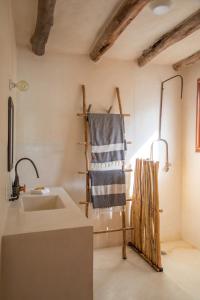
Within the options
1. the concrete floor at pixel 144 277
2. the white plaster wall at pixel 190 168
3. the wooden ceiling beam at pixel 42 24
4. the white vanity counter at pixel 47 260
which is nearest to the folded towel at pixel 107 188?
the concrete floor at pixel 144 277

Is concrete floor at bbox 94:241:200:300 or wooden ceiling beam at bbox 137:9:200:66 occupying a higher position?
wooden ceiling beam at bbox 137:9:200:66

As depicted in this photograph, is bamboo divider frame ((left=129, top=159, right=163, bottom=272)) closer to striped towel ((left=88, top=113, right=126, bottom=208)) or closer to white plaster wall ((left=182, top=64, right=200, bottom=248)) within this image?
striped towel ((left=88, top=113, right=126, bottom=208))

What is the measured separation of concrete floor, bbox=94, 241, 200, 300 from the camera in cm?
225

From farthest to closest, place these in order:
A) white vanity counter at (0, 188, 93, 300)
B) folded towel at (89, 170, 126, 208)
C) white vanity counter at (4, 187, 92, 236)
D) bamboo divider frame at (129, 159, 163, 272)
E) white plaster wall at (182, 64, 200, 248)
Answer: white plaster wall at (182, 64, 200, 248) < folded towel at (89, 170, 126, 208) < bamboo divider frame at (129, 159, 163, 272) < white vanity counter at (4, 187, 92, 236) < white vanity counter at (0, 188, 93, 300)

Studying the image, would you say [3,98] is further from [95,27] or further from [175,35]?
[175,35]

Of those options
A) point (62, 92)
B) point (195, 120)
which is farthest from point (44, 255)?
point (195, 120)

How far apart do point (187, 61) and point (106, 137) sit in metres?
1.43

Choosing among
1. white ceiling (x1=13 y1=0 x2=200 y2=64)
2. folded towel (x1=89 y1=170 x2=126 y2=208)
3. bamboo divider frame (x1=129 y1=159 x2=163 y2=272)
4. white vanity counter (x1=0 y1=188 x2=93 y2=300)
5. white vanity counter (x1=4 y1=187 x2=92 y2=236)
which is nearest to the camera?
white vanity counter (x1=0 y1=188 x2=93 y2=300)

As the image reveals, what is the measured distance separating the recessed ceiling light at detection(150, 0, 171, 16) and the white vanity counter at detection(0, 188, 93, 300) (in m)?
1.72

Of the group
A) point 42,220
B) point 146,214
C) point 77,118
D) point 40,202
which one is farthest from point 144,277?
point 77,118

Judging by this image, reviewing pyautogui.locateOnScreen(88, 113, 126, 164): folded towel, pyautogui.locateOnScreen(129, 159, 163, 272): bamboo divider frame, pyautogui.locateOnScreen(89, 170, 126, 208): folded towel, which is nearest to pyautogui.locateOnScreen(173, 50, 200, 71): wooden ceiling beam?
pyautogui.locateOnScreen(88, 113, 126, 164): folded towel

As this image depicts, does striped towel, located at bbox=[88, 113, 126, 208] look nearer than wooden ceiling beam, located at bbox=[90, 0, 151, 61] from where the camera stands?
No

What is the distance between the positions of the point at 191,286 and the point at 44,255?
1684 mm

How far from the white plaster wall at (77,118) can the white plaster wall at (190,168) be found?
0.10 m
